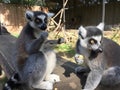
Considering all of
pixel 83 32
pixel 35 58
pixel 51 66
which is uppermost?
pixel 83 32

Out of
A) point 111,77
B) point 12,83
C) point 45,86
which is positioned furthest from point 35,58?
point 111,77

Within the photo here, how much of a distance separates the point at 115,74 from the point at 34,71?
102 centimetres

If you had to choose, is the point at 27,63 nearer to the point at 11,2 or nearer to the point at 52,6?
the point at 11,2

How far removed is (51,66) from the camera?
3.71m

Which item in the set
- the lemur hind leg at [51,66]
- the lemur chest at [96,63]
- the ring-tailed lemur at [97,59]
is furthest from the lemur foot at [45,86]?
the lemur chest at [96,63]

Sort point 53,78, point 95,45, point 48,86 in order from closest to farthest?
point 95,45 → point 48,86 → point 53,78

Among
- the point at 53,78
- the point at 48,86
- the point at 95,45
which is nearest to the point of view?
the point at 95,45

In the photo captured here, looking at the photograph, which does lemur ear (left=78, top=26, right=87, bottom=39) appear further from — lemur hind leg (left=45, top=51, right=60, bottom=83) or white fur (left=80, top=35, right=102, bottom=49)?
lemur hind leg (left=45, top=51, right=60, bottom=83)

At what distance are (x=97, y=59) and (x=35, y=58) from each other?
0.78m

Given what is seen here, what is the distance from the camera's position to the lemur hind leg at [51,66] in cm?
369

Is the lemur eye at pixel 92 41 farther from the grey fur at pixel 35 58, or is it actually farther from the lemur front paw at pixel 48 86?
the lemur front paw at pixel 48 86

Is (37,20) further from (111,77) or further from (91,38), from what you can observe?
(111,77)

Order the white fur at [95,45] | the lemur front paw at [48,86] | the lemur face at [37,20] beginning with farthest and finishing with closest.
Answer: the lemur face at [37,20] < the lemur front paw at [48,86] < the white fur at [95,45]

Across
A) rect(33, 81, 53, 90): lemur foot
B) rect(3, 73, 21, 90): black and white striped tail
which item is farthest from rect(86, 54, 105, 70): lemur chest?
rect(3, 73, 21, 90): black and white striped tail
